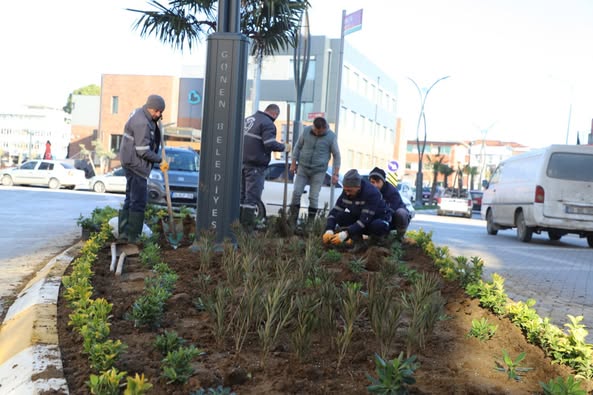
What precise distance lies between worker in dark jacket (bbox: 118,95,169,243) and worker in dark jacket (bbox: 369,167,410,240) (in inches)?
110

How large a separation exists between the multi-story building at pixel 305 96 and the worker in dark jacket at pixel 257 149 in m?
36.1

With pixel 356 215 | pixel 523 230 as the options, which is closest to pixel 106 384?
pixel 356 215

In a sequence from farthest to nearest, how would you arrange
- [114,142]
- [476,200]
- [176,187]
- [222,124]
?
[114,142]
[476,200]
[176,187]
[222,124]

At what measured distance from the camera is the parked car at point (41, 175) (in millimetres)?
32875

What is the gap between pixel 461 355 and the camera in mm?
3494

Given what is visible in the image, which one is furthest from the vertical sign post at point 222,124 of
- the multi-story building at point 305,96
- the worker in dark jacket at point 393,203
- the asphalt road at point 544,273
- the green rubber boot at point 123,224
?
the multi-story building at point 305,96

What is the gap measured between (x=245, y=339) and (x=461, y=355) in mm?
1215

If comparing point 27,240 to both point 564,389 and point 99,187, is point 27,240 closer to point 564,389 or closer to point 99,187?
point 564,389

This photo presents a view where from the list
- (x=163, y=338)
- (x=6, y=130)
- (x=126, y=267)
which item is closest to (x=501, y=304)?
(x=163, y=338)

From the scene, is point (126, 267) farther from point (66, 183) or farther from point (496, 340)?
point (66, 183)

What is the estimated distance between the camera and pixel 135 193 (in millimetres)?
6934

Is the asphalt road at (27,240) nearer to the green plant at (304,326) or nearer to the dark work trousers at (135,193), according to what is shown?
the dark work trousers at (135,193)

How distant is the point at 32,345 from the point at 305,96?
159 feet

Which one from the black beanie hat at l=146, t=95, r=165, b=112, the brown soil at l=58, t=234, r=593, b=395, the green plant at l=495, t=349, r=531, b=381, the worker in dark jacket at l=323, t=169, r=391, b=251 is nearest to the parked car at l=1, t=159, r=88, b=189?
the black beanie hat at l=146, t=95, r=165, b=112
